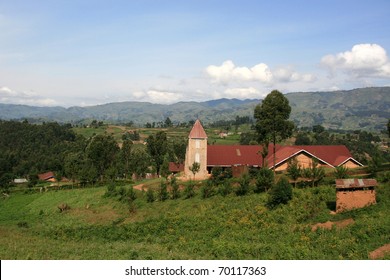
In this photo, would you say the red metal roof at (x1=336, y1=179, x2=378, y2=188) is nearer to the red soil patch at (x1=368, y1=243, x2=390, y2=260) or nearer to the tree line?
the red soil patch at (x1=368, y1=243, x2=390, y2=260)

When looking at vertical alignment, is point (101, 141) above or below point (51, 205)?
above

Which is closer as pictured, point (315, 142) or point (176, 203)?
point (176, 203)

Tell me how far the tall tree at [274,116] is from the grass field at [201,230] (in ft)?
43.6

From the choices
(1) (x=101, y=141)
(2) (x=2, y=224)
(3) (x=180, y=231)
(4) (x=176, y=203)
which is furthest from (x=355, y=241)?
A: (1) (x=101, y=141)

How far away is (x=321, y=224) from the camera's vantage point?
24516 mm

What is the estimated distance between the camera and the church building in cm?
5344

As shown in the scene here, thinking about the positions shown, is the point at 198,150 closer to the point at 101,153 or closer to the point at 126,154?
the point at 101,153

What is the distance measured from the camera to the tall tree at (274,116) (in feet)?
146

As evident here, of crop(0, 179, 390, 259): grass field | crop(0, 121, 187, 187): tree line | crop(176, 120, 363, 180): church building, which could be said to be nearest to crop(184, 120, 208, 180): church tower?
crop(176, 120, 363, 180): church building

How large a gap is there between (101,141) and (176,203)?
39.2 metres

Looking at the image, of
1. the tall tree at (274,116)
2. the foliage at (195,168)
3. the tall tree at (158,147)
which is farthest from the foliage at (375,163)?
the tall tree at (158,147)

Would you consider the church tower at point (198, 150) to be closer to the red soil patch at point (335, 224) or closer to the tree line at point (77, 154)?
the tree line at point (77, 154)

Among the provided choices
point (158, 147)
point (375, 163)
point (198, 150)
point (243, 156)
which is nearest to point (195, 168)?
point (198, 150)

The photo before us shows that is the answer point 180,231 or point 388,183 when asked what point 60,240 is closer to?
point 180,231
